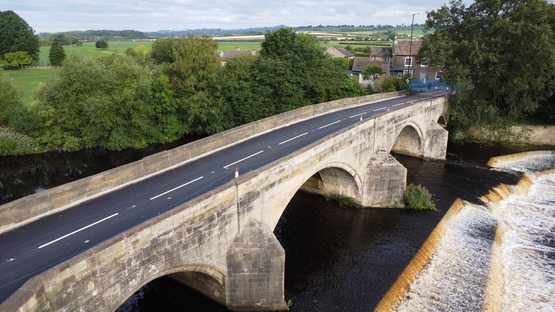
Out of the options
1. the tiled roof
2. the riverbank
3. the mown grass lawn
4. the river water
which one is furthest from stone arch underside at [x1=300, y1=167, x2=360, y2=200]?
the tiled roof

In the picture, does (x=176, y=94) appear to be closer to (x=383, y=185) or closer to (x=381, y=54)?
(x=383, y=185)

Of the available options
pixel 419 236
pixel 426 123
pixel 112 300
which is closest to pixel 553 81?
pixel 426 123

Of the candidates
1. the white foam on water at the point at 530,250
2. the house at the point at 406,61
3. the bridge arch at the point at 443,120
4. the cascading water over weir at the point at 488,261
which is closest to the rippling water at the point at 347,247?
the cascading water over weir at the point at 488,261

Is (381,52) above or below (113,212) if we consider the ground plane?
above

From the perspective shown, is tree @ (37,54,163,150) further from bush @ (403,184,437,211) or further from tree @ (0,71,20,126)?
bush @ (403,184,437,211)

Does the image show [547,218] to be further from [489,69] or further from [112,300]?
[112,300]

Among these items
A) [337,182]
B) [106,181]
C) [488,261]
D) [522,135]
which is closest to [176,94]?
[337,182]

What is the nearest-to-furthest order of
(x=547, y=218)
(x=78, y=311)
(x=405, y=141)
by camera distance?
(x=78, y=311)
(x=547, y=218)
(x=405, y=141)
